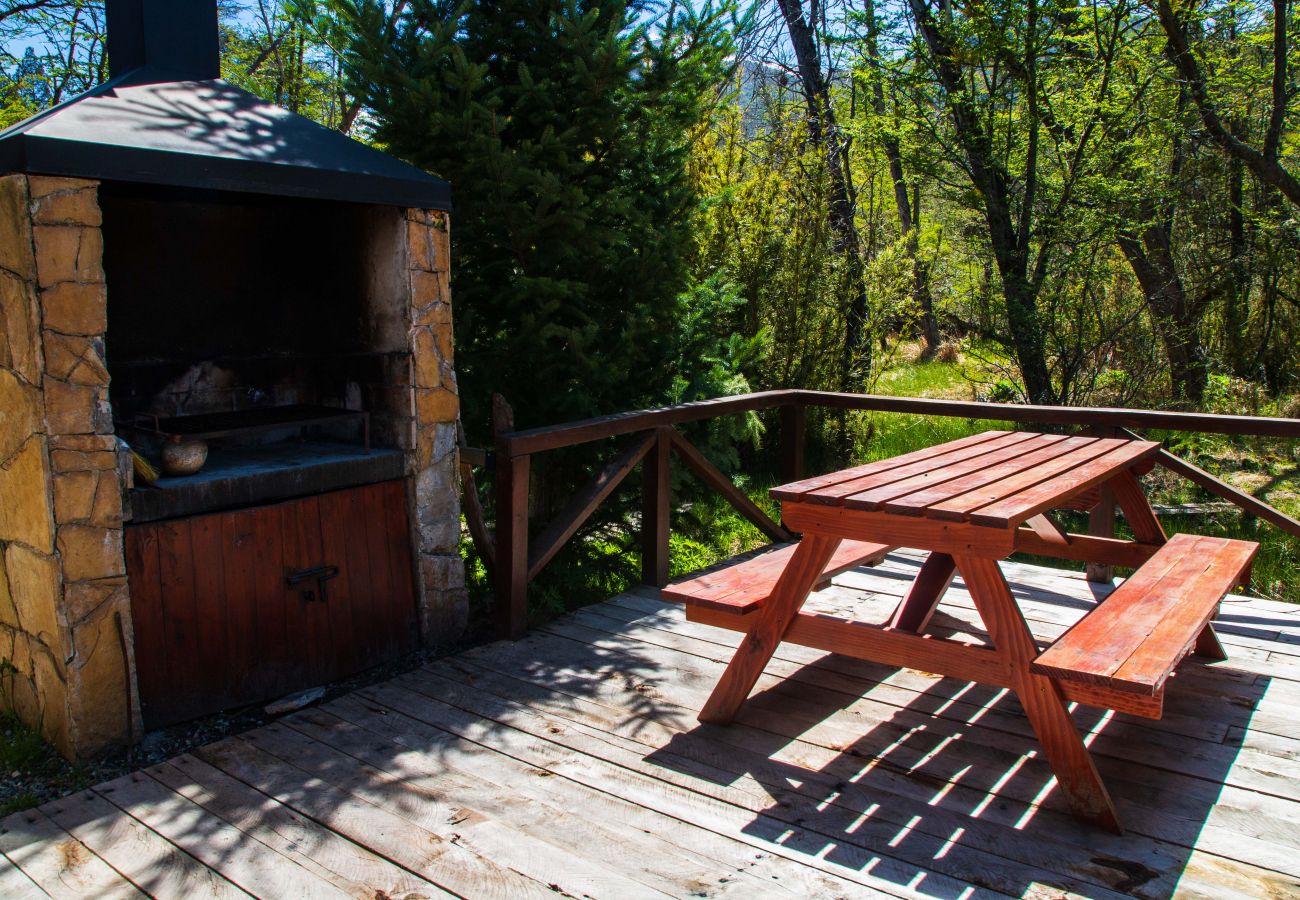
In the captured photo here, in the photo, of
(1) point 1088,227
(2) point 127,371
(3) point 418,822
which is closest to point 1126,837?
(3) point 418,822

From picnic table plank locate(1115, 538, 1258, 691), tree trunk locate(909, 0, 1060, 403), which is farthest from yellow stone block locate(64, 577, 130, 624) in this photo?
tree trunk locate(909, 0, 1060, 403)

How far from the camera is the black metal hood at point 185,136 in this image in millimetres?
3023

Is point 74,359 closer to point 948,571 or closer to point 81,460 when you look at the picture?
point 81,460

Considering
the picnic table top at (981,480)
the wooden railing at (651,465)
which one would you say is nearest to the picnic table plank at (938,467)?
the picnic table top at (981,480)

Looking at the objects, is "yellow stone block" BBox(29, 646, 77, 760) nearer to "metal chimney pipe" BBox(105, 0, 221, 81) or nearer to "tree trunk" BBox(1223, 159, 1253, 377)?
"metal chimney pipe" BBox(105, 0, 221, 81)

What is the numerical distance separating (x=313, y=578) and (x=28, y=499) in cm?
97

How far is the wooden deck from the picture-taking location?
2443 mm

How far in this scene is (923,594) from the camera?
12.1 feet

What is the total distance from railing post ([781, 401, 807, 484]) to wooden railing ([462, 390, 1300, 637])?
0.20 metres

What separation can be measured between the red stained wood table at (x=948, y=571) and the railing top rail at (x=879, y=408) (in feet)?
2.92

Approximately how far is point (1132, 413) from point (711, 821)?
3090 mm

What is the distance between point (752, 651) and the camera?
320 cm

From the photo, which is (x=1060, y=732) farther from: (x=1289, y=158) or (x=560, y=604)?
(x=1289, y=158)

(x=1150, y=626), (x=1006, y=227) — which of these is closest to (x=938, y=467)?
(x=1150, y=626)
